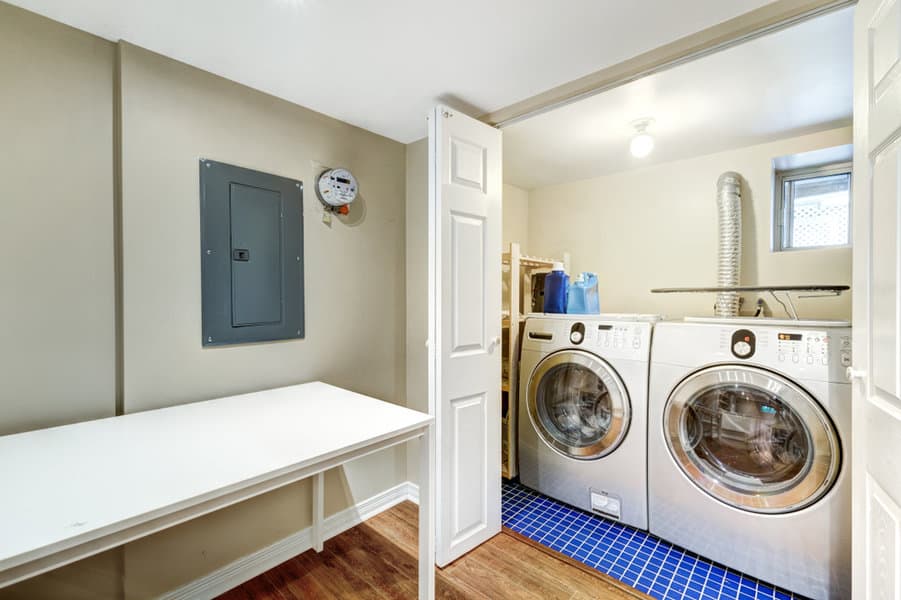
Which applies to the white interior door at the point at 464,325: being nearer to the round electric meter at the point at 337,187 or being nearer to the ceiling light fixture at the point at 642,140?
the round electric meter at the point at 337,187

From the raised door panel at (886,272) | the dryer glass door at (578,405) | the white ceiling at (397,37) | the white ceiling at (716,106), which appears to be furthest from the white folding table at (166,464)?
the white ceiling at (716,106)

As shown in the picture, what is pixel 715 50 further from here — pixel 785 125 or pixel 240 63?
pixel 240 63

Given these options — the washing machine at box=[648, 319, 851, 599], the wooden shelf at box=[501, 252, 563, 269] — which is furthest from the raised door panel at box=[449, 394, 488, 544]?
the wooden shelf at box=[501, 252, 563, 269]

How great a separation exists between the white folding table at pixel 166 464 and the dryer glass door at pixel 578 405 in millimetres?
1106

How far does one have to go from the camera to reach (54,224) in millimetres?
1323

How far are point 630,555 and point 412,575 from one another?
100 centimetres

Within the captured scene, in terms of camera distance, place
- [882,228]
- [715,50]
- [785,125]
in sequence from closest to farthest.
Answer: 1. [882,228]
2. [715,50]
3. [785,125]

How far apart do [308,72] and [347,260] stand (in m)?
0.87

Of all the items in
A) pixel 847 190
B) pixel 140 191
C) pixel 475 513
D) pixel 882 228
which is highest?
pixel 847 190

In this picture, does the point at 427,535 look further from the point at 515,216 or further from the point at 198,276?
the point at 515,216

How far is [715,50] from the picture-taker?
4.53 feet

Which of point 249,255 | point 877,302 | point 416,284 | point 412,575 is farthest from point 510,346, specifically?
point 877,302

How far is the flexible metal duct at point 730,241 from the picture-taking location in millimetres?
2357

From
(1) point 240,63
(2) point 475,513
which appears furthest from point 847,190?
(1) point 240,63
